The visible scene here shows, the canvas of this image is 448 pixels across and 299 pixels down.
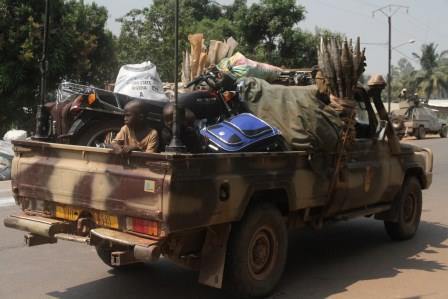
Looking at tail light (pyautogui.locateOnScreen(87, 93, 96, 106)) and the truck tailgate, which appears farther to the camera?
tail light (pyautogui.locateOnScreen(87, 93, 96, 106))

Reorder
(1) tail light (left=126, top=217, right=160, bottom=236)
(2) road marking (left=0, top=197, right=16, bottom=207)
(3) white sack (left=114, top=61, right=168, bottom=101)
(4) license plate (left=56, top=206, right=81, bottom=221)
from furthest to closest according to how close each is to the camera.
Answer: (2) road marking (left=0, top=197, right=16, bottom=207) → (3) white sack (left=114, top=61, right=168, bottom=101) → (4) license plate (left=56, top=206, right=81, bottom=221) → (1) tail light (left=126, top=217, right=160, bottom=236)

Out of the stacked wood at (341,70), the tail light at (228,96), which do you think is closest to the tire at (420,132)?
the stacked wood at (341,70)

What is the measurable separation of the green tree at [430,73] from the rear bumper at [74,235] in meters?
64.9

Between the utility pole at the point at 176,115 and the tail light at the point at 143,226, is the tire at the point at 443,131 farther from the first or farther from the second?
the tail light at the point at 143,226

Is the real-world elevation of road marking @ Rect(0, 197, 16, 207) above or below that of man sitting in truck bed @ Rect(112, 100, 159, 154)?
below

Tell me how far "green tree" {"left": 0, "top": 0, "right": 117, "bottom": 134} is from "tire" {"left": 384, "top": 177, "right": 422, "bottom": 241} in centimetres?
1091

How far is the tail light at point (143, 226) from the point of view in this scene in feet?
13.5

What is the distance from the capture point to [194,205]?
4105 millimetres

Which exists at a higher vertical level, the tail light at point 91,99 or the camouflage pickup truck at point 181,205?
the tail light at point 91,99

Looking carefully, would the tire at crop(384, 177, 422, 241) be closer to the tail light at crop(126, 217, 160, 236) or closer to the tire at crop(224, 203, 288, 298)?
the tire at crop(224, 203, 288, 298)

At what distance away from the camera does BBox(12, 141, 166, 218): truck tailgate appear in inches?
162

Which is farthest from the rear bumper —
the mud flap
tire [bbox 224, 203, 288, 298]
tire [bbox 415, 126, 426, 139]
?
tire [bbox 415, 126, 426, 139]

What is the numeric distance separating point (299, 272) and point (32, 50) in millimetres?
12204

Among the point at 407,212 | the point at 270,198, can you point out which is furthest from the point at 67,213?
the point at 407,212
